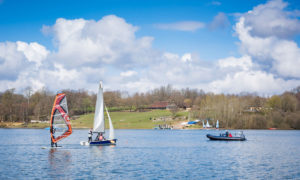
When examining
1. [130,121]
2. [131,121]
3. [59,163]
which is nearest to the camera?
[59,163]

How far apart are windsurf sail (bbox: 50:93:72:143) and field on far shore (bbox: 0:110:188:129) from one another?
9342cm

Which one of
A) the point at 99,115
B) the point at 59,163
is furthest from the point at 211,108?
the point at 59,163

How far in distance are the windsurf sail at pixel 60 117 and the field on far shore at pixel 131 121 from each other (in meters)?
93.4

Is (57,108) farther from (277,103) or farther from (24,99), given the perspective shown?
(24,99)

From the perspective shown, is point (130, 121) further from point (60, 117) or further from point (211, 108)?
point (60, 117)

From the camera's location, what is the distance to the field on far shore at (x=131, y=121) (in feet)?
485

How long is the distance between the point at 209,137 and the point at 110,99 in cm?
11793

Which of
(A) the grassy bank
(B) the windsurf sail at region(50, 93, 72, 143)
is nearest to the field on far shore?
(A) the grassy bank

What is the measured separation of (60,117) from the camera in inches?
1964

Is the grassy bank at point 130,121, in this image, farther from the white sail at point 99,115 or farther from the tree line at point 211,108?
the white sail at point 99,115

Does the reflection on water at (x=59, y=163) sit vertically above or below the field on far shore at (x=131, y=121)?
below

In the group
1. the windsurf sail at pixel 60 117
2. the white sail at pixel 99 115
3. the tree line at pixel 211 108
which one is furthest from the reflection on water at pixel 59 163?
the tree line at pixel 211 108

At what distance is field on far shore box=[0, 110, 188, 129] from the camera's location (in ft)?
485

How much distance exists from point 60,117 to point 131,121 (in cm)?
10730
